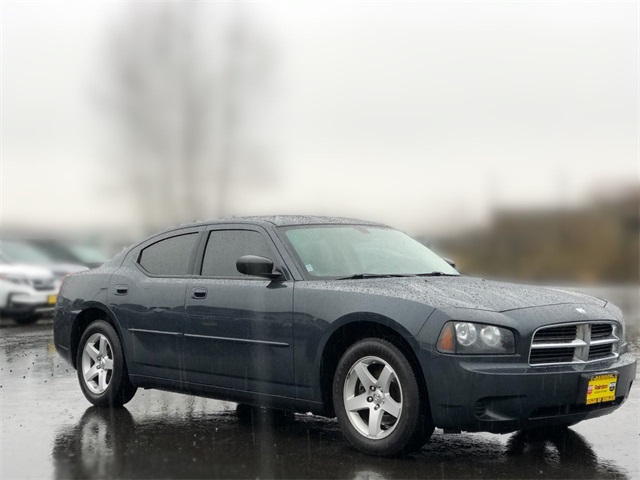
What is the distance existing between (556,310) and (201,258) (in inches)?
113

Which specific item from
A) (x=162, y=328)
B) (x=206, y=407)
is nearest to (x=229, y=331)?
(x=162, y=328)

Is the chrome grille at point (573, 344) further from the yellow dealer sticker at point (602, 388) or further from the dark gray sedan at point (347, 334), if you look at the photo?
the yellow dealer sticker at point (602, 388)

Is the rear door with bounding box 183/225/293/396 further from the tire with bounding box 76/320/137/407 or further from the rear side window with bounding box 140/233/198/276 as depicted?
the tire with bounding box 76/320/137/407

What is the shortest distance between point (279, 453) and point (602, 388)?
2116mm

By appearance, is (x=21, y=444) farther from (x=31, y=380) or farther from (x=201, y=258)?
(x=31, y=380)

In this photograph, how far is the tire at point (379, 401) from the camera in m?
6.05

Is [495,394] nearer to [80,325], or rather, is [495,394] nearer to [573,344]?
[573,344]

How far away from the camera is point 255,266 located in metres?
6.86

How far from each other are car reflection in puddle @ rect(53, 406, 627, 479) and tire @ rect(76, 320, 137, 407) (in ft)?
1.78

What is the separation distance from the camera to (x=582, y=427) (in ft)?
24.1

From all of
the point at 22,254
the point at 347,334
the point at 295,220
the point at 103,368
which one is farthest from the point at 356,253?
the point at 22,254

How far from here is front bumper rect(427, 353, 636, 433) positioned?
231 inches

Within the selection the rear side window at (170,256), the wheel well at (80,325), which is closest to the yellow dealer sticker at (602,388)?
the rear side window at (170,256)

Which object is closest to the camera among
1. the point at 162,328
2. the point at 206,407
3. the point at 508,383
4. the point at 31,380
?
the point at 508,383
